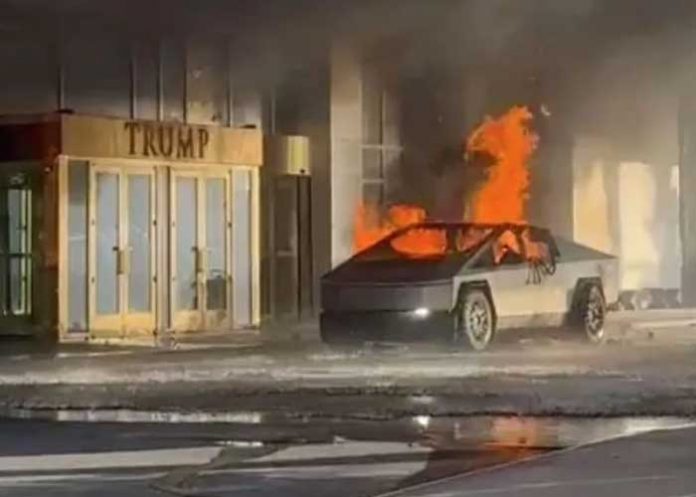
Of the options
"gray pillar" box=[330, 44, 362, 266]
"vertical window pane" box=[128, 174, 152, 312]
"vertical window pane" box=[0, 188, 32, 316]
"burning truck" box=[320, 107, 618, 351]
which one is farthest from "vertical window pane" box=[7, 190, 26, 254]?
"burning truck" box=[320, 107, 618, 351]

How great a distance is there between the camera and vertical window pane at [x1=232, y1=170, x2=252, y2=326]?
25250 mm

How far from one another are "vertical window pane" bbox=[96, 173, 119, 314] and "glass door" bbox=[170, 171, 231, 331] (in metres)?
1.03

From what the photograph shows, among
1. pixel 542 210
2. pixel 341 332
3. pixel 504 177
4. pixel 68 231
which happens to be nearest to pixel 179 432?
pixel 341 332

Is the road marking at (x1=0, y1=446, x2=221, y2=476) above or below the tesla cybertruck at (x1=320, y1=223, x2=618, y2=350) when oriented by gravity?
below

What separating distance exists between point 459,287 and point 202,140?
664 cm

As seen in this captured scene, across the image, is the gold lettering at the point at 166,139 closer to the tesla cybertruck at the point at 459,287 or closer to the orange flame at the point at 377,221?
the orange flame at the point at 377,221

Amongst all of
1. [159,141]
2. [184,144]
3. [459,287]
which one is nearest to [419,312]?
[459,287]

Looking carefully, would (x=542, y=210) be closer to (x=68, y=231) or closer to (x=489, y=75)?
(x=489, y=75)

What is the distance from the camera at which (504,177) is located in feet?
93.0

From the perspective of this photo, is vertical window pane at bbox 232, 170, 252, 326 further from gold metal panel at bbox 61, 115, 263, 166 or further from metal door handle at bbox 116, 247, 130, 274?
metal door handle at bbox 116, 247, 130, 274

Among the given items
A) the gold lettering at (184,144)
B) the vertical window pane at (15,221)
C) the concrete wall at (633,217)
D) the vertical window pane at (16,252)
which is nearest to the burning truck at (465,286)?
the gold lettering at (184,144)

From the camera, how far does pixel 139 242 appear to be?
23.9m

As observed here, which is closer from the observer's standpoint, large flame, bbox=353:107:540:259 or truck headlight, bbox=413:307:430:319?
truck headlight, bbox=413:307:430:319

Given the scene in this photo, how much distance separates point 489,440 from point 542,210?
65.2ft
